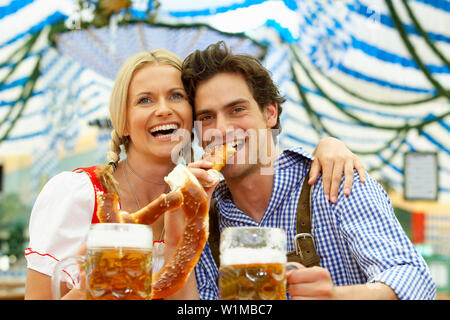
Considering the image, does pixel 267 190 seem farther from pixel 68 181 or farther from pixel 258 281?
pixel 258 281

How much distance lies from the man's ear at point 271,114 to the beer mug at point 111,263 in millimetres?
1106

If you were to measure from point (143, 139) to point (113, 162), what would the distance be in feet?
0.67

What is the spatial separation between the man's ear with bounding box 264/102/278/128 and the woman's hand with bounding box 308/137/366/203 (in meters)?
0.29

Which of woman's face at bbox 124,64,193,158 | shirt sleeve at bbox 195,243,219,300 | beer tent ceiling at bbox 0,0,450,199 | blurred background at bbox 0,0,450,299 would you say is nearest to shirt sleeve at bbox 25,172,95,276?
woman's face at bbox 124,64,193,158

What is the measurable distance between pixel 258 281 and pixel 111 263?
9.5 inches

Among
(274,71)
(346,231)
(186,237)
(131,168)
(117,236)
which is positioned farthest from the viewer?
(274,71)

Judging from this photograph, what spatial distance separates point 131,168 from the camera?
179cm

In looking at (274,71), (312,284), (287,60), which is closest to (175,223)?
(312,284)

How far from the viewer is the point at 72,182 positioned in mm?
1489

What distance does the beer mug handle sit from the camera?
76cm


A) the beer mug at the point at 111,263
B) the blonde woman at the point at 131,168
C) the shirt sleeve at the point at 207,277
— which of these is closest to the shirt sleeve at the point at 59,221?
the blonde woman at the point at 131,168
